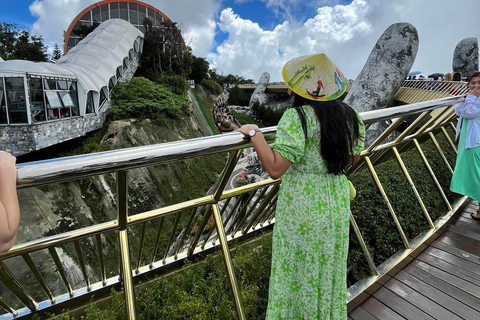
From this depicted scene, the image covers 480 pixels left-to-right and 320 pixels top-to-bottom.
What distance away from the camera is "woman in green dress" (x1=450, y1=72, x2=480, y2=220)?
2.14m

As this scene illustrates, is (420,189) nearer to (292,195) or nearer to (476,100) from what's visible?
(476,100)

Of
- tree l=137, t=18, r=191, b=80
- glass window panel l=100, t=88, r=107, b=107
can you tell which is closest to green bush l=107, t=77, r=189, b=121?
glass window panel l=100, t=88, r=107, b=107

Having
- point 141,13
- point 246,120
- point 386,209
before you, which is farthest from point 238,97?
point 386,209

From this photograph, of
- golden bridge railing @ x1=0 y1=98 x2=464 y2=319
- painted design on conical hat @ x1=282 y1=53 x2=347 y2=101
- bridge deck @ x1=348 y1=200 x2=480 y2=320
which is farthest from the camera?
bridge deck @ x1=348 y1=200 x2=480 y2=320

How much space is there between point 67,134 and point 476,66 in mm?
22545

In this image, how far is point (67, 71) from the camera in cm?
1018

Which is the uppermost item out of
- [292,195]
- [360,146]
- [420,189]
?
[360,146]

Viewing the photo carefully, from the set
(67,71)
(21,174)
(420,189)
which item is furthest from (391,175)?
(67,71)

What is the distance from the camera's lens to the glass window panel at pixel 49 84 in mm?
8606

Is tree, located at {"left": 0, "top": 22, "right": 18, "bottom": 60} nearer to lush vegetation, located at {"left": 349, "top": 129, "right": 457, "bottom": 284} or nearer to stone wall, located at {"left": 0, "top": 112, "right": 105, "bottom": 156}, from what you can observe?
stone wall, located at {"left": 0, "top": 112, "right": 105, "bottom": 156}

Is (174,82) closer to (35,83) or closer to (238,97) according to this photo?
(35,83)

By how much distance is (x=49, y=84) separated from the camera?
8859mm

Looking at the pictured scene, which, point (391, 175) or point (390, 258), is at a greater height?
point (391, 175)

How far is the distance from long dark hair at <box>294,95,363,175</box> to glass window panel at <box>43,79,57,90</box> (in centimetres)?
1024
